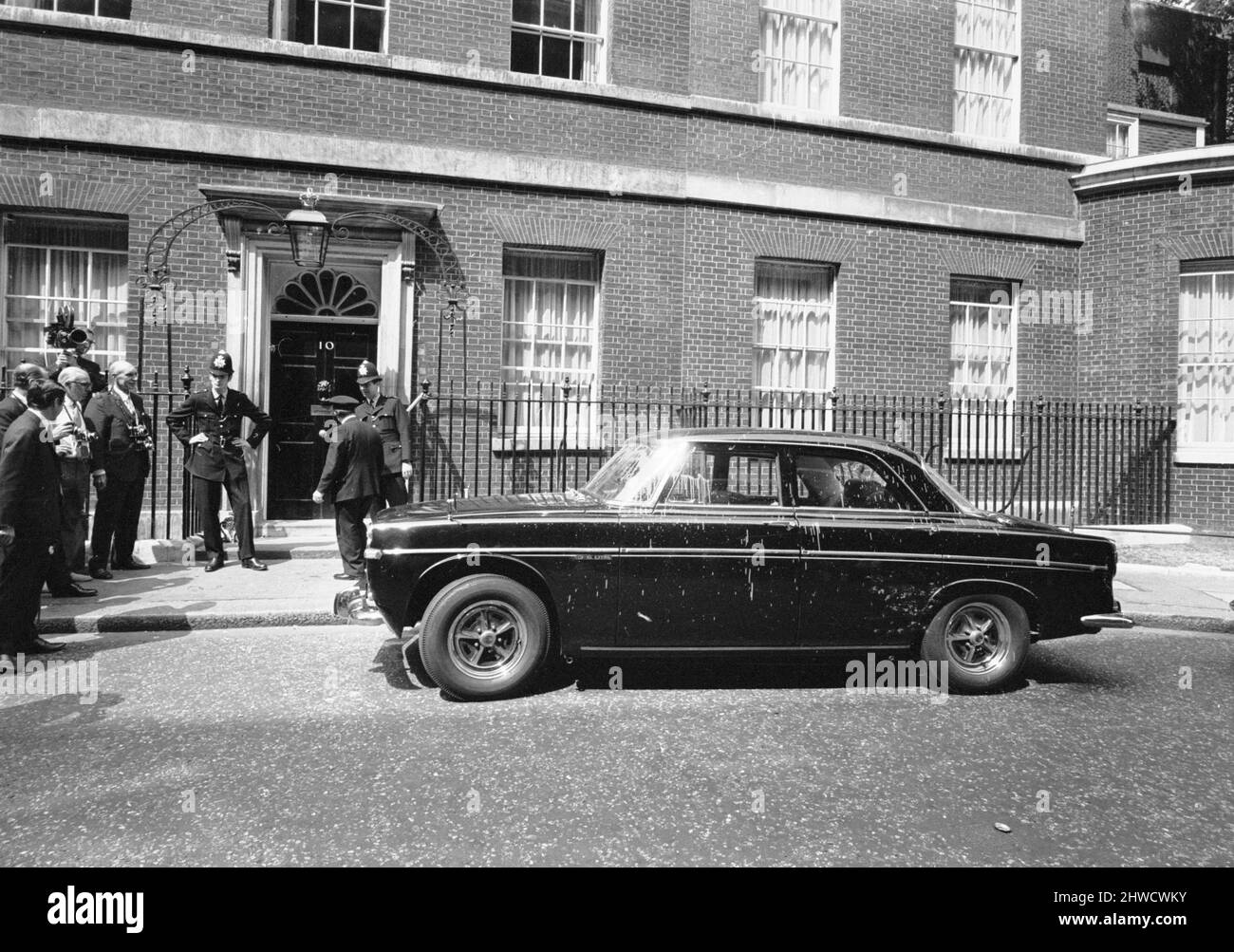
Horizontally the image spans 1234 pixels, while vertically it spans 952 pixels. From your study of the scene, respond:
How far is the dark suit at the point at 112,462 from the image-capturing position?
7930 mm

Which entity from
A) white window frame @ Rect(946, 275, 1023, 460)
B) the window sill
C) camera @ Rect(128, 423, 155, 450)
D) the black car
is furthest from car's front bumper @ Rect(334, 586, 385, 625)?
the window sill

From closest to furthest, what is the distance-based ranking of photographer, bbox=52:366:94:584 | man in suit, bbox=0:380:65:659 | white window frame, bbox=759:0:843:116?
man in suit, bbox=0:380:65:659 → photographer, bbox=52:366:94:584 → white window frame, bbox=759:0:843:116

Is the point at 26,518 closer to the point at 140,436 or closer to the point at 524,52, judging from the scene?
the point at 140,436

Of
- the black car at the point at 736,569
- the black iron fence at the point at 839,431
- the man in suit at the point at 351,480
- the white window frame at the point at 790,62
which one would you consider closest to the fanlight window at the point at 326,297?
the black iron fence at the point at 839,431

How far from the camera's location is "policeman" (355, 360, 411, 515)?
8.66 meters

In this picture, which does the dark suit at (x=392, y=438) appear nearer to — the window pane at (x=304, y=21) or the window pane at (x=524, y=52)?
the window pane at (x=304, y=21)

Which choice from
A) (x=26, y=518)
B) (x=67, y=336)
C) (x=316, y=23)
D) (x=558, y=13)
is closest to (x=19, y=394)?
(x=26, y=518)

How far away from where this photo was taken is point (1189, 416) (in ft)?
41.2

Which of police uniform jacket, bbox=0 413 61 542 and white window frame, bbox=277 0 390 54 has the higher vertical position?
white window frame, bbox=277 0 390 54

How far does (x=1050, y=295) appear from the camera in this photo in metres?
13.0

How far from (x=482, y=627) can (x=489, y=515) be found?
632 mm

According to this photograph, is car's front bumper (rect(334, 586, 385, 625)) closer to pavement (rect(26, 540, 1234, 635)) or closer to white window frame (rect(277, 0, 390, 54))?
pavement (rect(26, 540, 1234, 635))

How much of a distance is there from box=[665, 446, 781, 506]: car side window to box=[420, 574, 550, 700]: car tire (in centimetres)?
108
